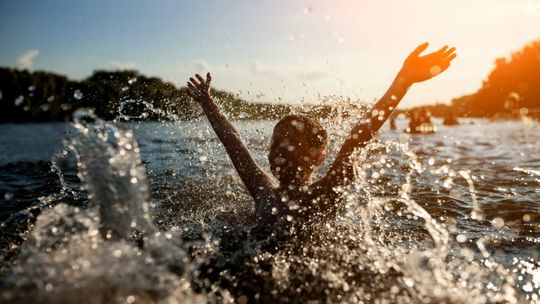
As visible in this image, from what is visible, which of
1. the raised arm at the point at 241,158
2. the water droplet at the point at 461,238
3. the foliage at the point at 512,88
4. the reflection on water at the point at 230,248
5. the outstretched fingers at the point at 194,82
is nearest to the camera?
the reflection on water at the point at 230,248

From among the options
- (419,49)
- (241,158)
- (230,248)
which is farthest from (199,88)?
(419,49)

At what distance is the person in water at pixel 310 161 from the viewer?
3521mm

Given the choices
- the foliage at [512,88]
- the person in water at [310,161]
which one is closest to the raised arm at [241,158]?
the person in water at [310,161]

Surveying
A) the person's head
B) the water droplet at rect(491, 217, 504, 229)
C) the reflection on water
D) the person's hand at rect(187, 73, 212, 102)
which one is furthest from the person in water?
the water droplet at rect(491, 217, 504, 229)

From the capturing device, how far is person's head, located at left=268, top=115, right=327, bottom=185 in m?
3.66

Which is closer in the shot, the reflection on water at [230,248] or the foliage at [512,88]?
the reflection on water at [230,248]

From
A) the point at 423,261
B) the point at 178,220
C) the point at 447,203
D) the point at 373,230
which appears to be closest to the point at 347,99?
the point at 447,203

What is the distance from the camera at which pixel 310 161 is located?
3.78m

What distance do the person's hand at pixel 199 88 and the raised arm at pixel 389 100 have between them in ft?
5.51

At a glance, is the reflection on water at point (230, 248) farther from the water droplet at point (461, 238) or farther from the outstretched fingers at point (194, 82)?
the outstretched fingers at point (194, 82)

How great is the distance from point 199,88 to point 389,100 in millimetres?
2051

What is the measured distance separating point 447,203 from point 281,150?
3.70m

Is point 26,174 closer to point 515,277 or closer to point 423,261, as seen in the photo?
Result: point 423,261

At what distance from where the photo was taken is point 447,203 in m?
6.13
